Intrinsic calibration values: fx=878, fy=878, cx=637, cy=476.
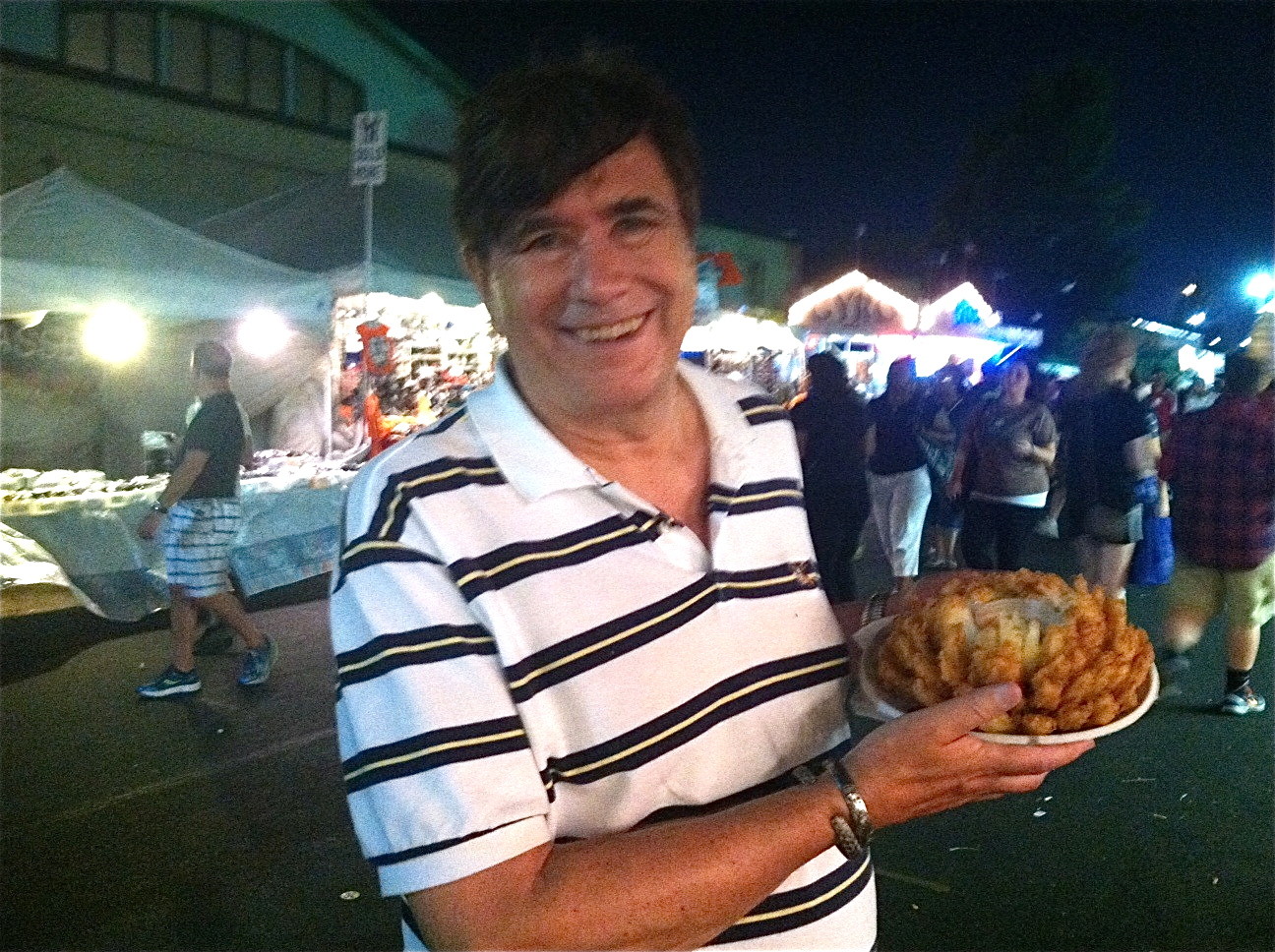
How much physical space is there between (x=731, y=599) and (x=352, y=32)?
16.2 m

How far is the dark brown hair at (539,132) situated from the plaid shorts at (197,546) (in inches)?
201

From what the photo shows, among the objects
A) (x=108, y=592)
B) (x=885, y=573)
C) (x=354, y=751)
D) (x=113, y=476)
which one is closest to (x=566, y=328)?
(x=354, y=751)

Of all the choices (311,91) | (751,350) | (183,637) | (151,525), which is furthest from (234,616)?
(751,350)

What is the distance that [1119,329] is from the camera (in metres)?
5.82

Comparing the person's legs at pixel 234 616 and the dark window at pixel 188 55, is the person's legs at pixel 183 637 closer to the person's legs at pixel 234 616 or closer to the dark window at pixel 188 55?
the person's legs at pixel 234 616

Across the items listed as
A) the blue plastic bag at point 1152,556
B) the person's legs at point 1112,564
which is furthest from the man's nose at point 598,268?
the blue plastic bag at point 1152,556

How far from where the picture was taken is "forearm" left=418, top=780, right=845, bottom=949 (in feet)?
3.35

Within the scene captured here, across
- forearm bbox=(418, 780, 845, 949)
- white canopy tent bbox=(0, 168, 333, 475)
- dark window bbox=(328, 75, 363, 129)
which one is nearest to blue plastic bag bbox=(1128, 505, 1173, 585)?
forearm bbox=(418, 780, 845, 949)

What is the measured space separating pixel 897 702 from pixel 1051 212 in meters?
38.7

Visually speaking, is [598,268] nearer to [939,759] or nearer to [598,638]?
[598,638]

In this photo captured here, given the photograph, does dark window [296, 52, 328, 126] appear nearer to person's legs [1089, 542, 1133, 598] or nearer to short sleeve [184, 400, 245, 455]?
short sleeve [184, 400, 245, 455]

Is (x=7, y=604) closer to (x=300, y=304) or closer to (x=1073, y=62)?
(x=300, y=304)

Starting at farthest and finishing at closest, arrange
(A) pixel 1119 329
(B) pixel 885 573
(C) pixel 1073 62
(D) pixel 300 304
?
(C) pixel 1073 62, (B) pixel 885 573, (D) pixel 300 304, (A) pixel 1119 329

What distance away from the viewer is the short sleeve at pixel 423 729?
1.02 meters
